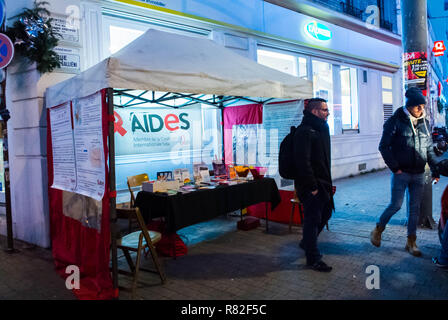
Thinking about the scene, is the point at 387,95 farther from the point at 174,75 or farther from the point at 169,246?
the point at 174,75

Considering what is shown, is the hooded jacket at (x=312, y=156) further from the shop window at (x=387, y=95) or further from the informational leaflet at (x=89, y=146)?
the shop window at (x=387, y=95)

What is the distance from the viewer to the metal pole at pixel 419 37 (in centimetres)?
543

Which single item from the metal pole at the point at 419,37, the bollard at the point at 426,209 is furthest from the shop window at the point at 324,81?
the bollard at the point at 426,209

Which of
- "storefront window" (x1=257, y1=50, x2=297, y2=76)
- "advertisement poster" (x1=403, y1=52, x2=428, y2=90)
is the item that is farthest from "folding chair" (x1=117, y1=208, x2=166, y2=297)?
"storefront window" (x1=257, y1=50, x2=297, y2=76)

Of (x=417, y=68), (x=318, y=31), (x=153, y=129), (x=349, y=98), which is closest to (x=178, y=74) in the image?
(x=153, y=129)

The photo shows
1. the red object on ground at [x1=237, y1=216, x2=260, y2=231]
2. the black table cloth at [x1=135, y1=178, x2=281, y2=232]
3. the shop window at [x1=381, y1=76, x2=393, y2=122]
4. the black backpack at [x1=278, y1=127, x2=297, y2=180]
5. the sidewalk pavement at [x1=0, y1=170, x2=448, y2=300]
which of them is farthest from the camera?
the shop window at [x1=381, y1=76, x2=393, y2=122]

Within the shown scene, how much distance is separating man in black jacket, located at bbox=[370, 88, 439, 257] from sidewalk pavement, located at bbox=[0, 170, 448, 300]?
2.19 ft

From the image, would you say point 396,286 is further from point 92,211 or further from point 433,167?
point 92,211

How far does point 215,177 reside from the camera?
574 cm

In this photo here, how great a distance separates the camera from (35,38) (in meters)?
4.90

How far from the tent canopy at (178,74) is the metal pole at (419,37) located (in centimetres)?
167

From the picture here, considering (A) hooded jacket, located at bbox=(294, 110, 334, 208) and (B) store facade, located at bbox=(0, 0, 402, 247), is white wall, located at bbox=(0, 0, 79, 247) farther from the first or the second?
(A) hooded jacket, located at bbox=(294, 110, 334, 208)

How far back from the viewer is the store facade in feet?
17.5
